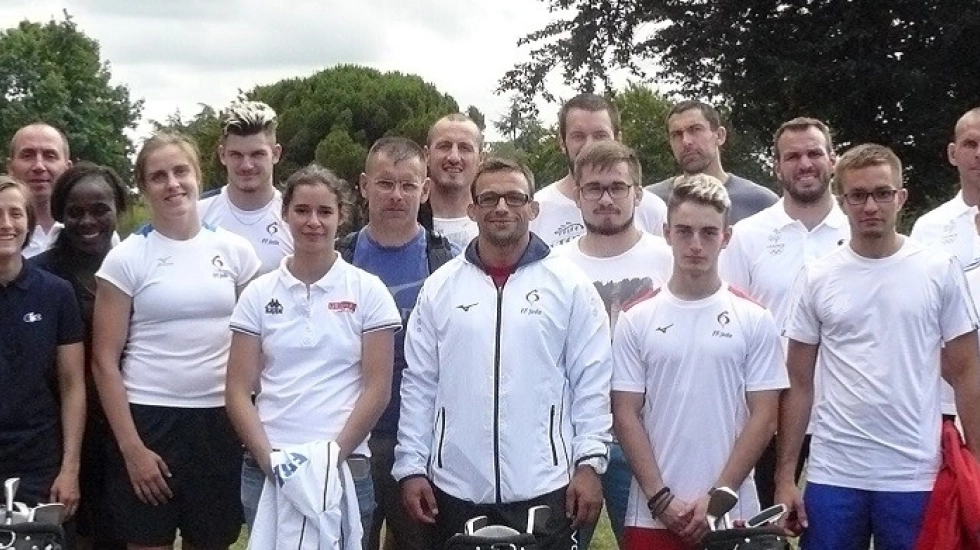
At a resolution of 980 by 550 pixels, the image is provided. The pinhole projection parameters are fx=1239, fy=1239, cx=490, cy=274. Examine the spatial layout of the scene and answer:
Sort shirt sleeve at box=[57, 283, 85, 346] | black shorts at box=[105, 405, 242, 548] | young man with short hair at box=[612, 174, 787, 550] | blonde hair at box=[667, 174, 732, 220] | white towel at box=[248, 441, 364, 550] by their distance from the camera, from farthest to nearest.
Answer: black shorts at box=[105, 405, 242, 548] < shirt sleeve at box=[57, 283, 85, 346] < blonde hair at box=[667, 174, 732, 220] < young man with short hair at box=[612, 174, 787, 550] < white towel at box=[248, 441, 364, 550]

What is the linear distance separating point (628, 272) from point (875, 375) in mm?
1181

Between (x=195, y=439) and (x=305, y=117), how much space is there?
126 ft

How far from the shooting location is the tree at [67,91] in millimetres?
58250

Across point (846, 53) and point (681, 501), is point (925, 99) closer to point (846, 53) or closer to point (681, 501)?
point (846, 53)

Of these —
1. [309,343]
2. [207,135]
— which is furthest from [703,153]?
[207,135]

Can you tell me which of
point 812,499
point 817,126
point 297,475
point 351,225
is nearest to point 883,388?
point 812,499

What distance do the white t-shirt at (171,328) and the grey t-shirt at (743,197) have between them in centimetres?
273

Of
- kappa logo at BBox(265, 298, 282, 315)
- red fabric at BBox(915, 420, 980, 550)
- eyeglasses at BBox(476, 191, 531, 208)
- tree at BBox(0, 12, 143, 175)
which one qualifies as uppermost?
tree at BBox(0, 12, 143, 175)

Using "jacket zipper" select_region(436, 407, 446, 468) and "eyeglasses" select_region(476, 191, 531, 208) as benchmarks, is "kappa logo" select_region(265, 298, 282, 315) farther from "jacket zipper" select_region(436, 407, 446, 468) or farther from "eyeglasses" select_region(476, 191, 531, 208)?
"eyeglasses" select_region(476, 191, 531, 208)

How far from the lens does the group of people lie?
509 cm

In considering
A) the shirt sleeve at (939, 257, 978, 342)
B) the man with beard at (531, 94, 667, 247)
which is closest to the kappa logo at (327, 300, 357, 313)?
the man with beard at (531, 94, 667, 247)

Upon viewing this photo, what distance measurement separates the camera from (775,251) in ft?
20.0

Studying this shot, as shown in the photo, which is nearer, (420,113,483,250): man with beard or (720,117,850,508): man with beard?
(720,117,850,508): man with beard

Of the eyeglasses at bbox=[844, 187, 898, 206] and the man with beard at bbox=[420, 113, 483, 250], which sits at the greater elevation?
the man with beard at bbox=[420, 113, 483, 250]
